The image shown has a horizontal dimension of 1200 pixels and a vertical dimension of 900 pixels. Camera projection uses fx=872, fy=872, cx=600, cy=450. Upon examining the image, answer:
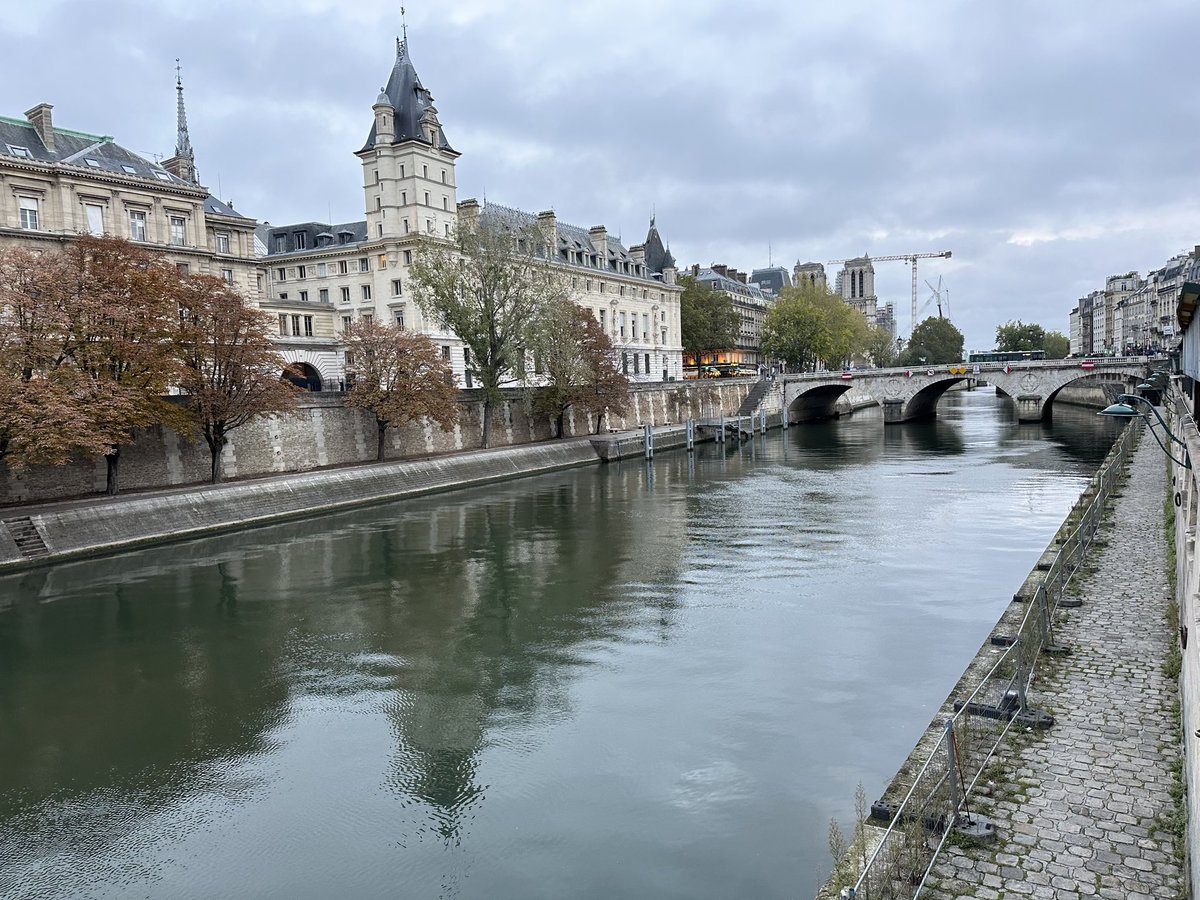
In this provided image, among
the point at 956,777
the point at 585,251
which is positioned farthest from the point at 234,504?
the point at 585,251

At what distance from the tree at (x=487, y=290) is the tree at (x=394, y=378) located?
15.9 ft

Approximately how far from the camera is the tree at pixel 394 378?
43.1 metres

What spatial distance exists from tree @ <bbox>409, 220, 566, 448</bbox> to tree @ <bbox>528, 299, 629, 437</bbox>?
164 cm

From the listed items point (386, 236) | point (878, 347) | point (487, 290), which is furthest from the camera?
point (878, 347)

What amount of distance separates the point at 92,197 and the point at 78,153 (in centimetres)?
269

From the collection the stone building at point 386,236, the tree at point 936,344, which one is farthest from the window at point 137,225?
the tree at point 936,344

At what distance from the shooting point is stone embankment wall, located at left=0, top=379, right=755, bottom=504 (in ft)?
111

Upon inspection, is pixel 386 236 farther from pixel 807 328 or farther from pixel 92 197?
pixel 807 328

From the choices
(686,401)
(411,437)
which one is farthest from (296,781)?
(686,401)

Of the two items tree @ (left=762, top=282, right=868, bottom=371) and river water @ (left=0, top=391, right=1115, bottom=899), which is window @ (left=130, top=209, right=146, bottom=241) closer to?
river water @ (left=0, top=391, right=1115, bottom=899)

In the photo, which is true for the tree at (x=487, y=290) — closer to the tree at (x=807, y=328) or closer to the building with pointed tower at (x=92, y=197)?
the building with pointed tower at (x=92, y=197)

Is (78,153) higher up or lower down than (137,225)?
higher up

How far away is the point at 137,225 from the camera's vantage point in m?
48.1

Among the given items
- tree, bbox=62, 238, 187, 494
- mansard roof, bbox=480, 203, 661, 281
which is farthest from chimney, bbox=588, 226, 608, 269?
tree, bbox=62, 238, 187, 494
